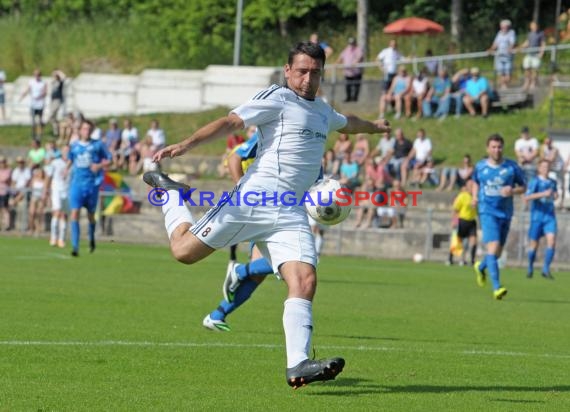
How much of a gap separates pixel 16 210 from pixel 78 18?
25.1 meters

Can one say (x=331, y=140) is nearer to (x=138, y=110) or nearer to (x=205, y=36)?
(x=138, y=110)

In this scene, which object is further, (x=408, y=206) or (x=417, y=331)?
(x=408, y=206)

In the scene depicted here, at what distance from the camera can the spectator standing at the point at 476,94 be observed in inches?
1382

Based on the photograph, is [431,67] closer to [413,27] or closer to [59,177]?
[413,27]

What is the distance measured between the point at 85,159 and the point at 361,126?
13727mm

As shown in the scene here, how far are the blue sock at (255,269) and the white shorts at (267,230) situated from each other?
235cm

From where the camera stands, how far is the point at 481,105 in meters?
35.5

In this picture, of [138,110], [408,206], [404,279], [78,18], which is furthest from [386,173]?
[78,18]

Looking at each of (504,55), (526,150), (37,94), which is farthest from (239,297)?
(37,94)

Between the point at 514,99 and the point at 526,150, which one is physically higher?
the point at 514,99

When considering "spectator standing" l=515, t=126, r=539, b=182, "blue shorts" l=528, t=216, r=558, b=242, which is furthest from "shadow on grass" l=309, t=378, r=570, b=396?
"spectator standing" l=515, t=126, r=539, b=182

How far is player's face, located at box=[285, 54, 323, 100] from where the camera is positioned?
858cm

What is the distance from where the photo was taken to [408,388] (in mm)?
8633

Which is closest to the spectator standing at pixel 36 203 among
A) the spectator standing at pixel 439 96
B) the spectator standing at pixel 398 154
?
the spectator standing at pixel 398 154
